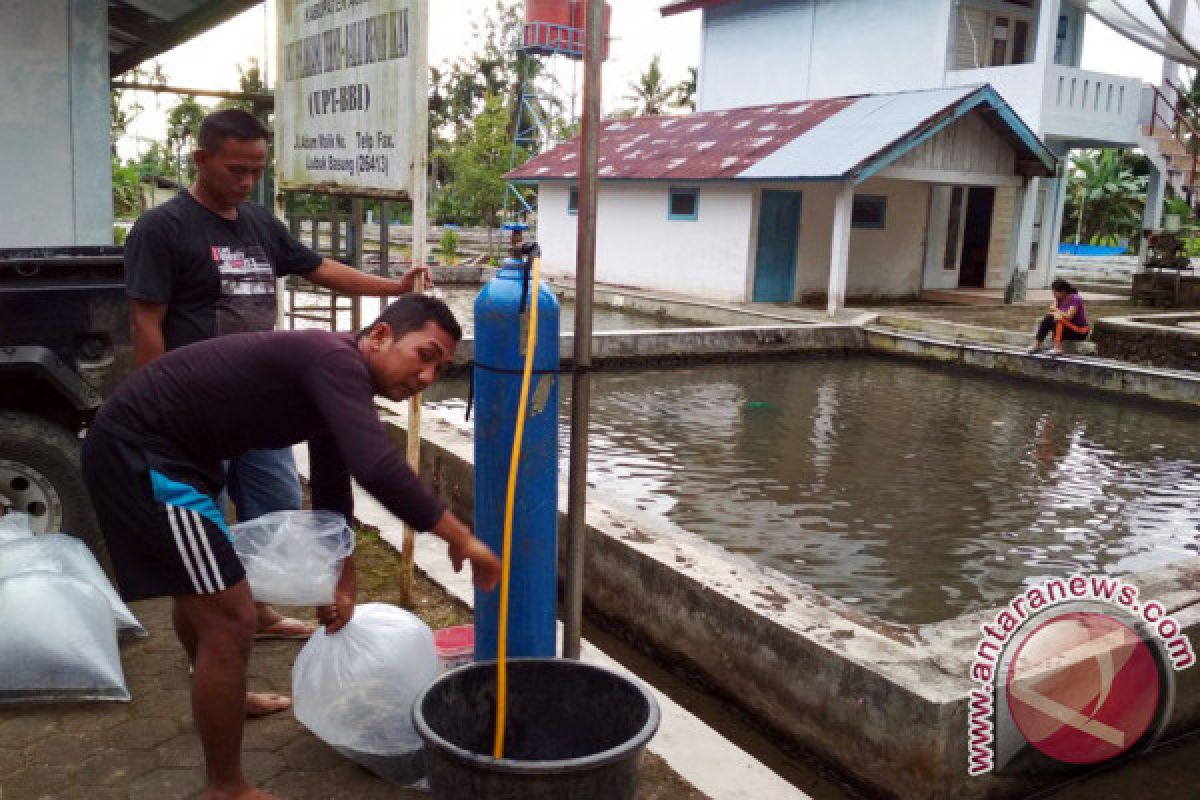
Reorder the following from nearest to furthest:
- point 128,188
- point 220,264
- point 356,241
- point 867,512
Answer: point 220,264 → point 356,241 → point 867,512 → point 128,188

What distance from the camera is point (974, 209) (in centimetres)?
2333

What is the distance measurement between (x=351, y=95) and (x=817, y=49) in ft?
74.2

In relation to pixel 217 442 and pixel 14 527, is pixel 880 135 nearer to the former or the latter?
pixel 14 527

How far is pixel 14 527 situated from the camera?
383 centimetres

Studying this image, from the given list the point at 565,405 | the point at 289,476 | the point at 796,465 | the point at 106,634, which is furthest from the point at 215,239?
the point at 565,405

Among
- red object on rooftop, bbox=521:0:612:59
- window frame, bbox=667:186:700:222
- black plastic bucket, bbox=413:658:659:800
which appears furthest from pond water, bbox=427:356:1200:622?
red object on rooftop, bbox=521:0:612:59

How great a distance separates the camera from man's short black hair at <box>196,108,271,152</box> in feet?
11.4

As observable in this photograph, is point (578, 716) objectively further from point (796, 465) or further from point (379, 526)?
point (796, 465)

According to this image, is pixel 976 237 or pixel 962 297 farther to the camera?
pixel 976 237

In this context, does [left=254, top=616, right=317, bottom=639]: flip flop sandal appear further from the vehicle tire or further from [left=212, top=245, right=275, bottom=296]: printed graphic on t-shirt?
[left=212, top=245, right=275, bottom=296]: printed graphic on t-shirt

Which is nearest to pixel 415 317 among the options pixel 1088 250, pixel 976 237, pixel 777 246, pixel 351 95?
pixel 351 95

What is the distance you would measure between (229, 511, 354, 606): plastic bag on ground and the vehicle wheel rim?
1548 mm

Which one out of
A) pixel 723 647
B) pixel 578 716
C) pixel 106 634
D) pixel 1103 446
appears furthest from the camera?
pixel 1103 446

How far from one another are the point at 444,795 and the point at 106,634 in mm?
1761
